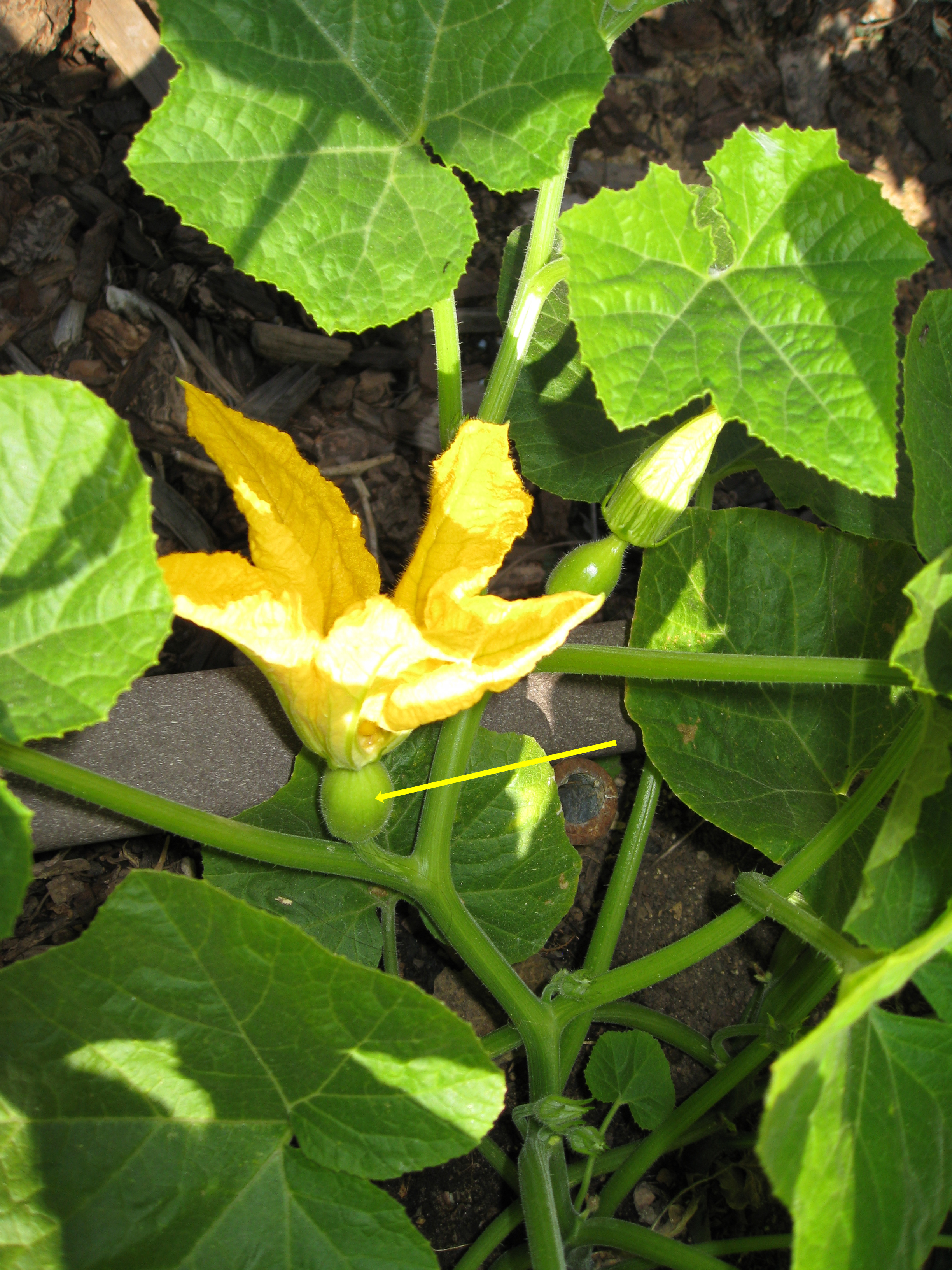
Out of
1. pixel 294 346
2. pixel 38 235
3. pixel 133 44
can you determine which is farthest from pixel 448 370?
pixel 133 44

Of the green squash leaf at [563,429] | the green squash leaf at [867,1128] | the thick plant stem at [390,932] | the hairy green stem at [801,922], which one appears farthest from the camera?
the green squash leaf at [563,429]

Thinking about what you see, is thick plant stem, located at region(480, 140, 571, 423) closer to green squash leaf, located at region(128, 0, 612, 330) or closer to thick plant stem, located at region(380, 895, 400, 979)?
green squash leaf, located at region(128, 0, 612, 330)

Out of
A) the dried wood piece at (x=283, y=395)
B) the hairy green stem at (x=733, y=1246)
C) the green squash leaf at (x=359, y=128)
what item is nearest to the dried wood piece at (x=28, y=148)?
the dried wood piece at (x=283, y=395)

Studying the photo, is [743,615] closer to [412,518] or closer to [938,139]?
[412,518]

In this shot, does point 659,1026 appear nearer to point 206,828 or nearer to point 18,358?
point 206,828

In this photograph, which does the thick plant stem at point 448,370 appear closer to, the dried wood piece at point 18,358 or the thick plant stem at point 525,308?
the thick plant stem at point 525,308

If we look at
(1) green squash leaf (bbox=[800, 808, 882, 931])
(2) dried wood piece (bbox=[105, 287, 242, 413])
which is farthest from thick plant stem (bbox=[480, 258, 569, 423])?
(2) dried wood piece (bbox=[105, 287, 242, 413])

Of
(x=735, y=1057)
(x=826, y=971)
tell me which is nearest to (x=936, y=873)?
(x=826, y=971)
